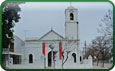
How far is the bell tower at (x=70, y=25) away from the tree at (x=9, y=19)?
78cm

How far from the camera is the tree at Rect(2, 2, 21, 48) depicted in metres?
6.94

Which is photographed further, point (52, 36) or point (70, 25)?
point (70, 25)

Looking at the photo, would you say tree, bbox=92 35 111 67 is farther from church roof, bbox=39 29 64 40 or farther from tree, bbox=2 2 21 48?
tree, bbox=2 2 21 48

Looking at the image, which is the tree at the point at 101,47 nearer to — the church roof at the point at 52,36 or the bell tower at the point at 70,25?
the bell tower at the point at 70,25

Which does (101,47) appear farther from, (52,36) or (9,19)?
(9,19)

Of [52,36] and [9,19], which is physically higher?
[9,19]

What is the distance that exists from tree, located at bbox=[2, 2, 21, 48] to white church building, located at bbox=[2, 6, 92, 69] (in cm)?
18

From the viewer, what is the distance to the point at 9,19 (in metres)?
7.16

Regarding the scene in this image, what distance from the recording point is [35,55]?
283 inches

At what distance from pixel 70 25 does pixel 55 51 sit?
0.49 meters

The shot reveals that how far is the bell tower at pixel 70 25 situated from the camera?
7.15m


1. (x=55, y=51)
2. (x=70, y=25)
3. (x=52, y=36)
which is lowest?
(x=55, y=51)

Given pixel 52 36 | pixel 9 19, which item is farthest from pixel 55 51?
pixel 9 19

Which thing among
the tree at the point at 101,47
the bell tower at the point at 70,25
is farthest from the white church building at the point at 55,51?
the tree at the point at 101,47
